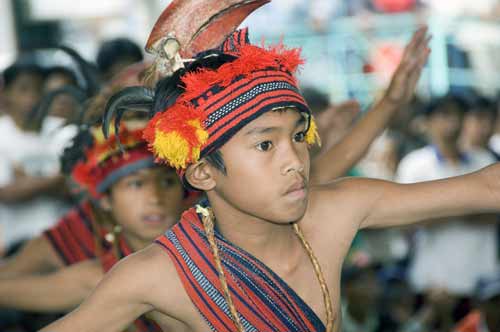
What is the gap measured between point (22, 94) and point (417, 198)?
173 inches

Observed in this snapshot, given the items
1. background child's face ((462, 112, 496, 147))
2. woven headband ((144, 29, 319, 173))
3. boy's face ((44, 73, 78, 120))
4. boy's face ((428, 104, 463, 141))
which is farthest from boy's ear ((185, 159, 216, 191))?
background child's face ((462, 112, 496, 147))

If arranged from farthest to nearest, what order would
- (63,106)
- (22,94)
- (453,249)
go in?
(22,94) < (453,249) < (63,106)

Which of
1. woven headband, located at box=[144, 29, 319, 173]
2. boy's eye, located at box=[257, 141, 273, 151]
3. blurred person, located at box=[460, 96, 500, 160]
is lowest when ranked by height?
blurred person, located at box=[460, 96, 500, 160]

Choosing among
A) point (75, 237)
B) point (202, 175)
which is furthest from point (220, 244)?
point (75, 237)

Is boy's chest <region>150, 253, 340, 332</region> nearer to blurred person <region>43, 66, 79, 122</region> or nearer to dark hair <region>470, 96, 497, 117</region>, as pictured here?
blurred person <region>43, 66, 79, 122</region>

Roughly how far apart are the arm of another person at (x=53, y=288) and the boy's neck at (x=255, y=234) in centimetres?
96

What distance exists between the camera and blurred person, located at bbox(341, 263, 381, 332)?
263 inches

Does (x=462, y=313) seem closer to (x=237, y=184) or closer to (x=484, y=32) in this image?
(x=237, y=184)

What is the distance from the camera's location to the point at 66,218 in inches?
188

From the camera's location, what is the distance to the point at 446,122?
704 centimetres

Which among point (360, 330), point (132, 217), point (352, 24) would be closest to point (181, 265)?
point (132, 217)

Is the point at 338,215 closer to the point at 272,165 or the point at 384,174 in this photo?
the point at 272,165

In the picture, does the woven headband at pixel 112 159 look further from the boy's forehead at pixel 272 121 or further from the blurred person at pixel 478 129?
the blurred person at pixel 478 129

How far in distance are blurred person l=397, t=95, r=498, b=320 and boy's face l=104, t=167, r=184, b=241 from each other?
275 cm
